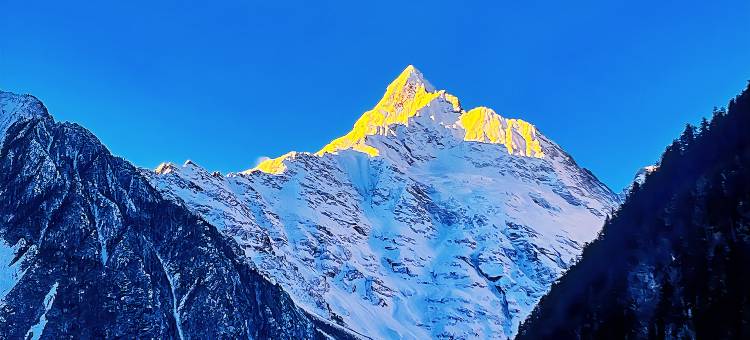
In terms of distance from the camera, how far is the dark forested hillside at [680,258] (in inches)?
3474

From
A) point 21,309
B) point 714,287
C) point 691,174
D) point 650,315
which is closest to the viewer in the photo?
point 714,287

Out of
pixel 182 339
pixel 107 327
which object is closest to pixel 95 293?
pixel 107 327

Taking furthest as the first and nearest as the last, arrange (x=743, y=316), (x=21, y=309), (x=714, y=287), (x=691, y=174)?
(x=21, y=309) → (x=691, y=174) → (x=714, y=287) → (x=743, y=316)

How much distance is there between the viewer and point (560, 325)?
11944 centimetres

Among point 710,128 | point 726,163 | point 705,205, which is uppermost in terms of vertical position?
point 710,128

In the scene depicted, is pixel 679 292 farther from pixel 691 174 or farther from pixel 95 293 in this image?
pixel 95 293

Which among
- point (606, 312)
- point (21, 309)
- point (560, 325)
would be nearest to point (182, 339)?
point (21, 309)

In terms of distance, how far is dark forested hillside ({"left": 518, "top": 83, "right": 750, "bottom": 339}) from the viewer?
88.2 m

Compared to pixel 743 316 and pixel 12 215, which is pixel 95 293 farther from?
pixel 743 316

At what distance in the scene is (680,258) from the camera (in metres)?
97.1

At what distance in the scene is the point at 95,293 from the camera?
19125 centimetres

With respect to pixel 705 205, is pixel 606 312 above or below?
below

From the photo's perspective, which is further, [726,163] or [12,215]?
[12,215]

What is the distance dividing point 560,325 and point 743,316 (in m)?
39.4
